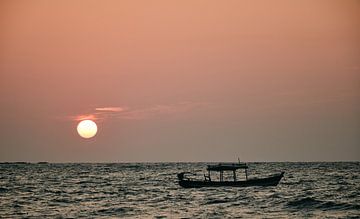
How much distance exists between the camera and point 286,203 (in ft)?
154

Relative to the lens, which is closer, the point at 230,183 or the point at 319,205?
the point at 319,205

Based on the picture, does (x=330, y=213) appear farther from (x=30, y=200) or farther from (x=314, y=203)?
(x=30, y=200)

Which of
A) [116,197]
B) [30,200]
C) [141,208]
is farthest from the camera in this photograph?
[116,197]

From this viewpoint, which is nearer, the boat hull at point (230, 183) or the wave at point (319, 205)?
the wave at point (319, 205)

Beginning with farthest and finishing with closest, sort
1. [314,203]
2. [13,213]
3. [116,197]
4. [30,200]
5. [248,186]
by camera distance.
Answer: [248,186], [116,197], [30,200], [314,203], [13,213]

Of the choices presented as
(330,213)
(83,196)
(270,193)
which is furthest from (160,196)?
(330,213)

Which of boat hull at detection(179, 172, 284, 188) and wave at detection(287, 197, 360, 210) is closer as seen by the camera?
wave at detection(287, 197, 360, 210)

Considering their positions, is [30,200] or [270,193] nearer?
[30,200]

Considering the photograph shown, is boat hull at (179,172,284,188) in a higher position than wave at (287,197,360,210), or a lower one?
higher

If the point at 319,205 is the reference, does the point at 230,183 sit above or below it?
above

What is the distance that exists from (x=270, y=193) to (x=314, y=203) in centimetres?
1003

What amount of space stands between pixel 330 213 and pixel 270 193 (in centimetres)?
1622

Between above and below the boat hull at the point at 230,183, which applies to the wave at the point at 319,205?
below

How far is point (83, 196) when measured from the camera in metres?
54.8
